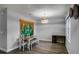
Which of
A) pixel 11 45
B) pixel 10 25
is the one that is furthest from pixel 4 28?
pixel 11 45

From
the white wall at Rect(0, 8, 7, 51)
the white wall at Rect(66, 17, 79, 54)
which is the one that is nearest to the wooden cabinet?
the white wall at Rect(66, 17, 79, 54)

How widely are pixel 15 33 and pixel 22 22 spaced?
44 cm

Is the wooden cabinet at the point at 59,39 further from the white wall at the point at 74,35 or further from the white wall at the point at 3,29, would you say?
the white wall at the point at 3,29

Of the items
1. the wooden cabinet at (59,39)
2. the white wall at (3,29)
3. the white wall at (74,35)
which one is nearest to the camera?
the white wall at (74,35)

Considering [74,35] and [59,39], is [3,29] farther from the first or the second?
[59,39]

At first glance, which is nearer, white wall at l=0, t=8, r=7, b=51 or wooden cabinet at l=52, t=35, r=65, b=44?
white wall at l=0, t=8, r=7, b=51

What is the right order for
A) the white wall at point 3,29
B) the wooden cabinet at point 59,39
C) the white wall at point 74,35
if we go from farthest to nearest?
1. the wooden cabinet at point 59,39
2. the white wall at point 3,29
3. the white wall at point 74,35

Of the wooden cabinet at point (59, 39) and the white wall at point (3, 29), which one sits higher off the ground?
the white wall at point (3, 29)

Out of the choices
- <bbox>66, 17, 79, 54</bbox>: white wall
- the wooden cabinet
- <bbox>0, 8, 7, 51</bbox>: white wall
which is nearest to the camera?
<bbox>66, 17, 79, 54</bbox>: white wall

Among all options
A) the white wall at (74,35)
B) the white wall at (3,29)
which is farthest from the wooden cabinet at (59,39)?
the white wall at (3,29)

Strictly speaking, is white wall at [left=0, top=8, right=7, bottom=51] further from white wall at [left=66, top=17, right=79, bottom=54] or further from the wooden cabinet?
the wooden cabinet

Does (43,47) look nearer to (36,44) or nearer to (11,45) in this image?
(36,44)

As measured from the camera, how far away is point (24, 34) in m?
2.17
